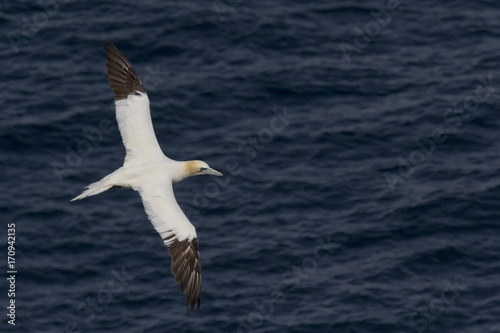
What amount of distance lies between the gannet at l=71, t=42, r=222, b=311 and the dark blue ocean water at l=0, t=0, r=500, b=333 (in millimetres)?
5253

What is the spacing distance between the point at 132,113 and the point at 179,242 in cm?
410

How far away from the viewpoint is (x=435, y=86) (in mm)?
39125

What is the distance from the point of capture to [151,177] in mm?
27719

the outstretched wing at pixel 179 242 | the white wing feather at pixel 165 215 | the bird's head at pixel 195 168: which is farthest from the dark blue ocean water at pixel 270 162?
the white wing feather at pixel 165 215

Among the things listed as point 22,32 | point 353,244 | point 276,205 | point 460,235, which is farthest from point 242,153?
point 22,32

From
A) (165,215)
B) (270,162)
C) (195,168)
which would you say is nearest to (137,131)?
(195,168)

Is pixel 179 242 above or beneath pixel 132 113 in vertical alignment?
beneath

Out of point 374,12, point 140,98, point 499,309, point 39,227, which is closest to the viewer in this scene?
point 140,98

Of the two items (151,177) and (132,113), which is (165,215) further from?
(132,113)

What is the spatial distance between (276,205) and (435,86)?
756cm

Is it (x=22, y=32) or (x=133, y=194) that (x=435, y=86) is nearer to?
(x=133, y=194)

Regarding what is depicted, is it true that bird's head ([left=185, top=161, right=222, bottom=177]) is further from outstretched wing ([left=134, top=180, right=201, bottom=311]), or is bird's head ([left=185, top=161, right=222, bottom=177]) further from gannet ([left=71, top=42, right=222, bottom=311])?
outstretched wing ([left=134, top=180, right=201, bottom=311])

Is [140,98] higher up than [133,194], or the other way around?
[140,98]

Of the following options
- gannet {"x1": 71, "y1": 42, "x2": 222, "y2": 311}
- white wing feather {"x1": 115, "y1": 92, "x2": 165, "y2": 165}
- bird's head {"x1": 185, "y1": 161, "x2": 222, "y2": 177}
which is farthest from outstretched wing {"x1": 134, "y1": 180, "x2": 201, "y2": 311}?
white wing feather {"x1": 115, "y1": 92, "x2": 165, "y2": 165}
